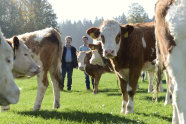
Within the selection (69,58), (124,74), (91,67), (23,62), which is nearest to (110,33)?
(124,74)

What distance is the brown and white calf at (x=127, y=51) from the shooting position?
6.16 metres

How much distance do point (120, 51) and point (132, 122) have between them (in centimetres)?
230

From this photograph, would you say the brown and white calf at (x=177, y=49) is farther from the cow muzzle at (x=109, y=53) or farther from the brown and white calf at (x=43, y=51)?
the brown and white calf at (x=43, y=51)

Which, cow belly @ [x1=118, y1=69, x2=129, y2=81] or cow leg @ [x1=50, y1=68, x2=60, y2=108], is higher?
cow belly @ [x1=118, y1=69, x2=129, y2=81]

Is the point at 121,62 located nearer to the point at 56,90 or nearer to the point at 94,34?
the point at 94,34

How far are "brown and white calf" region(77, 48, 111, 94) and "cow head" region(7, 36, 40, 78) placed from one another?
587cm

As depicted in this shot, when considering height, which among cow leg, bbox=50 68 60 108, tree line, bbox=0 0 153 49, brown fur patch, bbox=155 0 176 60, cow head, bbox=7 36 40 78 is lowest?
cow leg, bbox=50 68 60 108

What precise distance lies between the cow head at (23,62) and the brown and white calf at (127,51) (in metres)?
1.89

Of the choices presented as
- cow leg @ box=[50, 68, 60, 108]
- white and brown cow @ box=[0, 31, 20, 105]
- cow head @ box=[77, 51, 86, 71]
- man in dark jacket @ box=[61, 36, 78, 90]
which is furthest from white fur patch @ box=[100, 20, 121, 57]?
cow head @ box=[77, 51, 86, 71]

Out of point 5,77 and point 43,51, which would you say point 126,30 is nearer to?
point 43,51

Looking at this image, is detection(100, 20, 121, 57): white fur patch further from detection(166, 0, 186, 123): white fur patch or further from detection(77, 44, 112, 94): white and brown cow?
detection(77, 44, 112, 94): white and brown cow

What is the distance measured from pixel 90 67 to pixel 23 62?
743 centimetres

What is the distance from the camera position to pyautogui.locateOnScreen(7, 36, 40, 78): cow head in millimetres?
6059

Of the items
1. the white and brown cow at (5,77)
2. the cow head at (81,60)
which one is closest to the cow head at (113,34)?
the white and brown cow at (5,77)
